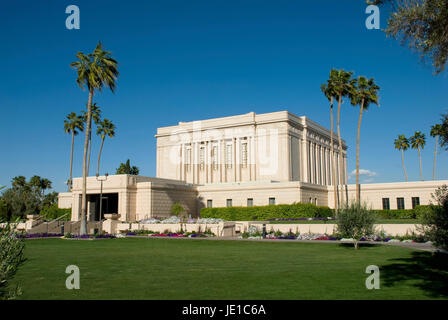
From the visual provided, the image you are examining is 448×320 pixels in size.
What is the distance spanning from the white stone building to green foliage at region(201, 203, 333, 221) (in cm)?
235

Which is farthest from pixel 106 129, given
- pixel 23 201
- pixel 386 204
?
pixel 386 204

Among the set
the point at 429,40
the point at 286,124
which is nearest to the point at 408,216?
the point at 286,124

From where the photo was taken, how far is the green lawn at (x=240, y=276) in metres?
9.71

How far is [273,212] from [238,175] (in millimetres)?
19541

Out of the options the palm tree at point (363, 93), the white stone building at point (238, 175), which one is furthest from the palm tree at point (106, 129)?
the palm tree at point (363, 93)

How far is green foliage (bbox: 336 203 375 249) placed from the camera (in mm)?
20938

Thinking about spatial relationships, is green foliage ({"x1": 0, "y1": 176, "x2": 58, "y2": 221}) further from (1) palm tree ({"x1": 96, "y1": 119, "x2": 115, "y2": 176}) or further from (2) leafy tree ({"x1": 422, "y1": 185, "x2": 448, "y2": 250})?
(2) leafy tree ({"x1": 422, "y1": 185, "x2": 448, "y2": 250})

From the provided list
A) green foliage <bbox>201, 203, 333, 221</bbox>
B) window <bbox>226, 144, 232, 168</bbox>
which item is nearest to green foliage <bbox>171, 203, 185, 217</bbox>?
green foliage <bbox>201, 203, 333, 221</bbox>

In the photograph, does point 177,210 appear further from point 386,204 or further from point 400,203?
point 400,203

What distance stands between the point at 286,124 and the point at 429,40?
47.4 meters

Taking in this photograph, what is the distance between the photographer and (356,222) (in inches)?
827

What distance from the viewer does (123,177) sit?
4306 cm

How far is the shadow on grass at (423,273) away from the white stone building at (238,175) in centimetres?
2868
